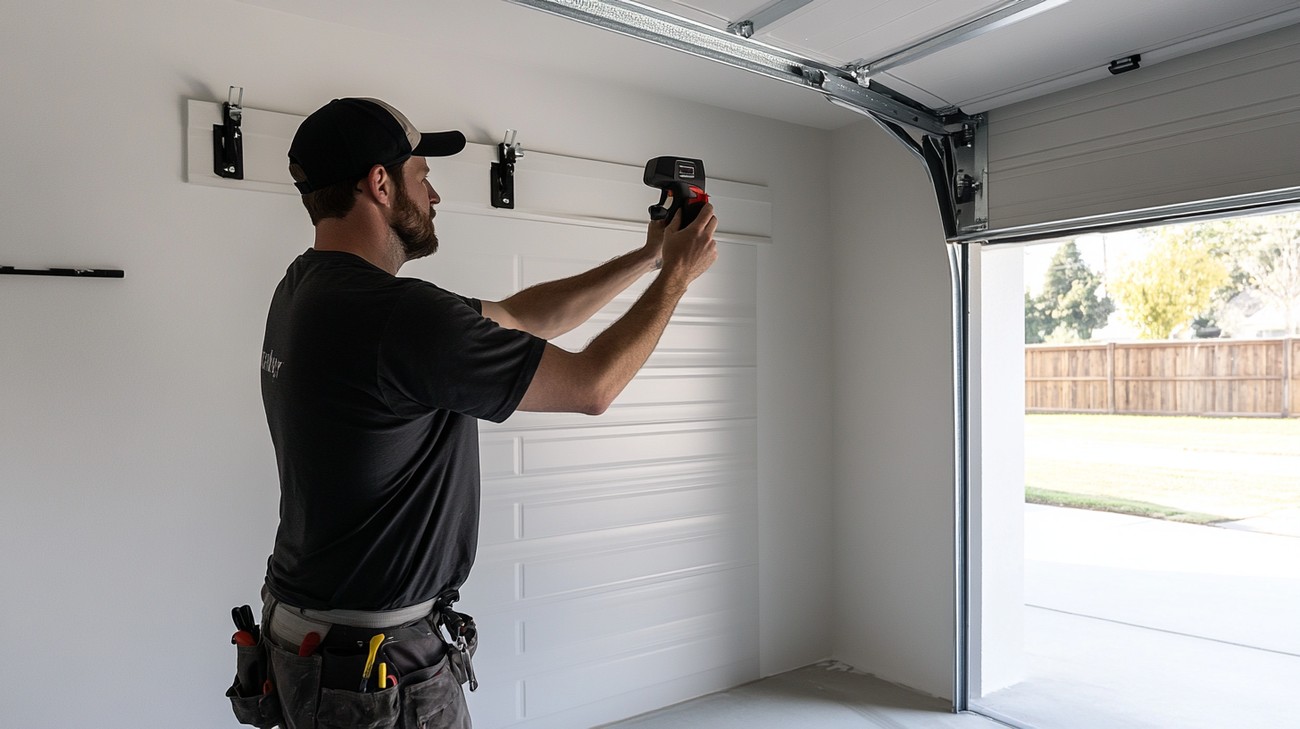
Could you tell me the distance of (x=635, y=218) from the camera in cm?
367

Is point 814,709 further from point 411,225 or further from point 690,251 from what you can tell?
point 411,225

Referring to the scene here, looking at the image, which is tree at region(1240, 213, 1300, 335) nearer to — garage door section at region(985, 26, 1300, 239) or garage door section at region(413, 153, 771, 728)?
garage door section at region(985, 26, 1300, 239)

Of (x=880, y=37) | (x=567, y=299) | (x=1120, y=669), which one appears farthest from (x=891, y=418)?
(x=567, y=299)

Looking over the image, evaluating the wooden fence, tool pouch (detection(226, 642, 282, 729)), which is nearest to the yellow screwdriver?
tool pouch (detection(226, 642, 282, 729))

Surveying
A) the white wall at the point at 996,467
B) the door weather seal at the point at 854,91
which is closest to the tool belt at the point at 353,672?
the door weather seal at the point at 854,91

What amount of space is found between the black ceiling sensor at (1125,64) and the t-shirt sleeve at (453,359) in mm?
2382

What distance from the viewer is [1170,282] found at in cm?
1077

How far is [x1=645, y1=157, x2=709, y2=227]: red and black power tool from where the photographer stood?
180 centimetres

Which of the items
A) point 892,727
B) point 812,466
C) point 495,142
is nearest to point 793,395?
point 812,466

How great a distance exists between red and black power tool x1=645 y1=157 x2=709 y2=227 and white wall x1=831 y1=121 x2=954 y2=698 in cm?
223

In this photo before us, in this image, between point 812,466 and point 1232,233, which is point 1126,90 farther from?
point 1232,233

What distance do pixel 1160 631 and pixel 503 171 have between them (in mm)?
4298

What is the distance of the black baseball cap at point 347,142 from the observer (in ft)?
4.90

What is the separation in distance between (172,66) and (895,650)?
3.80m
